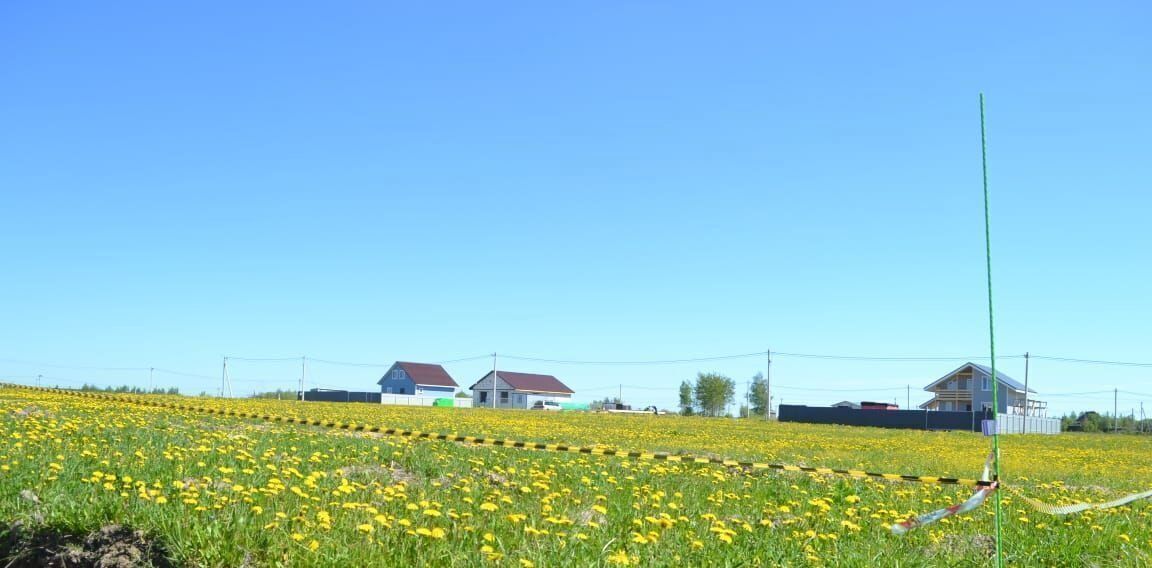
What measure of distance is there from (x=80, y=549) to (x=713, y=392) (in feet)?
396

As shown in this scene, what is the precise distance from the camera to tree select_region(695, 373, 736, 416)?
4879 inches

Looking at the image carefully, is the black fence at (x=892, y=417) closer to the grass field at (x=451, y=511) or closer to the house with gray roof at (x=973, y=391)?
the house with gray roof at (x=973, y=391)

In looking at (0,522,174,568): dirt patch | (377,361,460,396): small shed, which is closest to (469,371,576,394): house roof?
(377,361,460,396): small shed

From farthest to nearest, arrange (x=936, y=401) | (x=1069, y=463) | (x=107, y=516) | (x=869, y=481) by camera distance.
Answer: (x=936, y=401)
(x=1069, y=463)
(x=869, y=481)
(x=107, y=516)

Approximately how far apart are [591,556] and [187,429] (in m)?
9.57

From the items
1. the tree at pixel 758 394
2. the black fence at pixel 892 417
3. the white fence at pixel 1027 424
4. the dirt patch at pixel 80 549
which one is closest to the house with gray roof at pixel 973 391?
the white fence at pixel 1027 424

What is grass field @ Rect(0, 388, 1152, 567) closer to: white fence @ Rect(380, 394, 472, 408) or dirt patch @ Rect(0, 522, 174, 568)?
dirt patch @ Rect(0, 522, 174, 568)

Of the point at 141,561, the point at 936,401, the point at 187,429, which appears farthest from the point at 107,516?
the point at 936,401

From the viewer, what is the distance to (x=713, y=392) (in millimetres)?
124375

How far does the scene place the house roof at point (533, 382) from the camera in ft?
392

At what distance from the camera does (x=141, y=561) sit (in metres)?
6.07

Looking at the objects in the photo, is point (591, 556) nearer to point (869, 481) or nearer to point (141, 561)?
point (141, 561)

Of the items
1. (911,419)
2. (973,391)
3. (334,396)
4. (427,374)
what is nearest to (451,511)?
(911,419)

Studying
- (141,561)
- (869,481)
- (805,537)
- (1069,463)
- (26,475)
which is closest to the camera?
(141,561)
